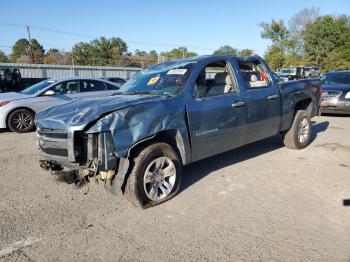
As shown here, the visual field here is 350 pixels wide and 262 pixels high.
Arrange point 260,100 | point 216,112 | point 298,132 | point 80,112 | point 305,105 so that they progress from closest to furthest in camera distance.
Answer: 1. point 80,112
2. point 216,112
3. point 260,100
4. point 298,132
5. point 305,105

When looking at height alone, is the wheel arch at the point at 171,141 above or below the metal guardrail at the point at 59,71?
below

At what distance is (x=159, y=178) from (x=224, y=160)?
2.27m

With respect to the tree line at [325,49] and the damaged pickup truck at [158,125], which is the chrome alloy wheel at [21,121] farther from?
the tree line at [325,49]

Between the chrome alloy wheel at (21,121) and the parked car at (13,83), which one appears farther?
the parked car at (13,83)

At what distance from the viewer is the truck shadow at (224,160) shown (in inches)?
209

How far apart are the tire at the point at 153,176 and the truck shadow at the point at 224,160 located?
0.45m

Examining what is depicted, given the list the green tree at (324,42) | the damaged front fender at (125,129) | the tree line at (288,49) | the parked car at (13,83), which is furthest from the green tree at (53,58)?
the damaged front fender at (125,129)

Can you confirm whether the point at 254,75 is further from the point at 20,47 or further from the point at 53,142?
the point at 20,47

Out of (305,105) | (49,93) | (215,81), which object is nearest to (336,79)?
(305,105)

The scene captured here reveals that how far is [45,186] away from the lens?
4.99 metres

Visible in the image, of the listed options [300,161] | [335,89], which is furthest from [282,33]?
[300,161]

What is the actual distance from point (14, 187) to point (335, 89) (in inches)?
423

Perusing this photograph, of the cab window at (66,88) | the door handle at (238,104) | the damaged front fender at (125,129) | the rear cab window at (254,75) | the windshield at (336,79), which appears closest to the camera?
the damaged front fender at (125,129)

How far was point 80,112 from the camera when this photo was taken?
396cm
